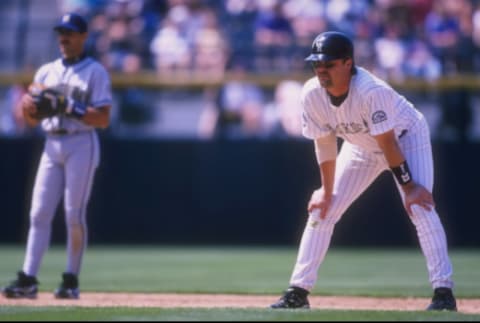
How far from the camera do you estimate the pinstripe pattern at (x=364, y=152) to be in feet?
20.8

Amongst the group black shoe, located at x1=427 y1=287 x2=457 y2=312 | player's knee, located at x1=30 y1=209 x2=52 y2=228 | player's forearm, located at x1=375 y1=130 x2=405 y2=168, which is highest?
player's forearm, located at x1=375 y1=130 x2=405 y2=168

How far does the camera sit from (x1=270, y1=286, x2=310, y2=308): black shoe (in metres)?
6.54

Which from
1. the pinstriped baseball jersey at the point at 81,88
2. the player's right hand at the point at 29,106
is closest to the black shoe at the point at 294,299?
the pinstriped baseball jersey at the point at 81,88

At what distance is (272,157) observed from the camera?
45.6 ft

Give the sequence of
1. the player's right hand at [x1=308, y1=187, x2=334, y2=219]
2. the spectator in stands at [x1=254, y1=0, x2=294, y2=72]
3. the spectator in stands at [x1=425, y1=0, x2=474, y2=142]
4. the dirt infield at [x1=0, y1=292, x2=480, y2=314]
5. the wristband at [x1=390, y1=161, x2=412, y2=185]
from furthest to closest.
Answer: the spectator in stands at [x1=254, y1=0, x2=294, y2=72] < the spectator in stands at [x1=425, y1=0, x2=474, y2=142] < the dirt infield at [x1=0, y1=292, x2=480, y2=314] < the player's right hand at [x1=308, y1=187, x2=334, y2=219] < the wristband at [x1=390, y1=161, x2=412, y2=185]

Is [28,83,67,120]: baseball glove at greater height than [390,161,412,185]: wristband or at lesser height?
greater

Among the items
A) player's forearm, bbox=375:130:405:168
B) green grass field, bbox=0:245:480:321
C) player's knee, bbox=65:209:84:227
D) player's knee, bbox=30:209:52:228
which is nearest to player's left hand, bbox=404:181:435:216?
player's forearm, bbox=375:130:405:168

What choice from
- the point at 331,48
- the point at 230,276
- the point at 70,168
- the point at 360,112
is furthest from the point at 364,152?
the point at 230,276

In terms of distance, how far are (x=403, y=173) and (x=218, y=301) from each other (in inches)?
83.9

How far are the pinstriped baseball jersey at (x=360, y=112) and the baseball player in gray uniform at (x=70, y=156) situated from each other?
206cm

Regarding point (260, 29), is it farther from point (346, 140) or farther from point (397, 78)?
point (346, 140)

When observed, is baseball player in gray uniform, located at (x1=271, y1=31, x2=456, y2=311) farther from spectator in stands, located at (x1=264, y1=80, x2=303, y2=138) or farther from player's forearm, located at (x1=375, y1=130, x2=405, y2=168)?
spectator in stands, located at (x1=264, y1=80, x2=303, y2=138)

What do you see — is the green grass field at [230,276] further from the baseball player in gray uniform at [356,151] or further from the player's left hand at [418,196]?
the player's left hand at [418,196]

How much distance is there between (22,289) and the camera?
7.95 metres
